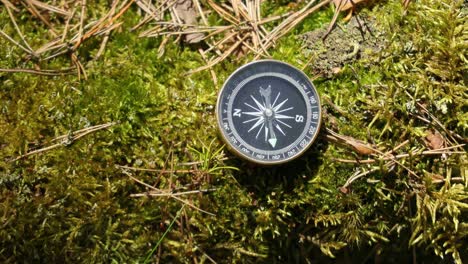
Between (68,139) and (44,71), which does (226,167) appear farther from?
(44,71)

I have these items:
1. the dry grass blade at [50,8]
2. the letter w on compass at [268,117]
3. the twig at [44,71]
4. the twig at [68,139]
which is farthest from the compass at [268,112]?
the dry grass blade at [50,8]

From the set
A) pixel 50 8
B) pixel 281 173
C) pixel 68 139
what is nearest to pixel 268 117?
pixel 281 173

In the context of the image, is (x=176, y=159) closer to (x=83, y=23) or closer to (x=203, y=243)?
(x=203, y=243)

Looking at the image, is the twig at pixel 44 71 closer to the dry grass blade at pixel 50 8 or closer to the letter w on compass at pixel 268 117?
the dry grass blade at pixel 50 8

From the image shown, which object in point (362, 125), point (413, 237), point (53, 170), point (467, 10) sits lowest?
point (53, 170)

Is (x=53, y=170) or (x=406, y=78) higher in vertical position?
(x=406, y=78)

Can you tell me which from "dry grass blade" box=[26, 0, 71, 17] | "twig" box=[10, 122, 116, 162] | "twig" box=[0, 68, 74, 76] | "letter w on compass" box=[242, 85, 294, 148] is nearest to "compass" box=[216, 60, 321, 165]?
"letter w on compass" box=[242, 85, 294, 148]

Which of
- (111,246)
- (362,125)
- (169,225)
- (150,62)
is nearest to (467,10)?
(362,125)

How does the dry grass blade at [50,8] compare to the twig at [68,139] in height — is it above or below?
above
